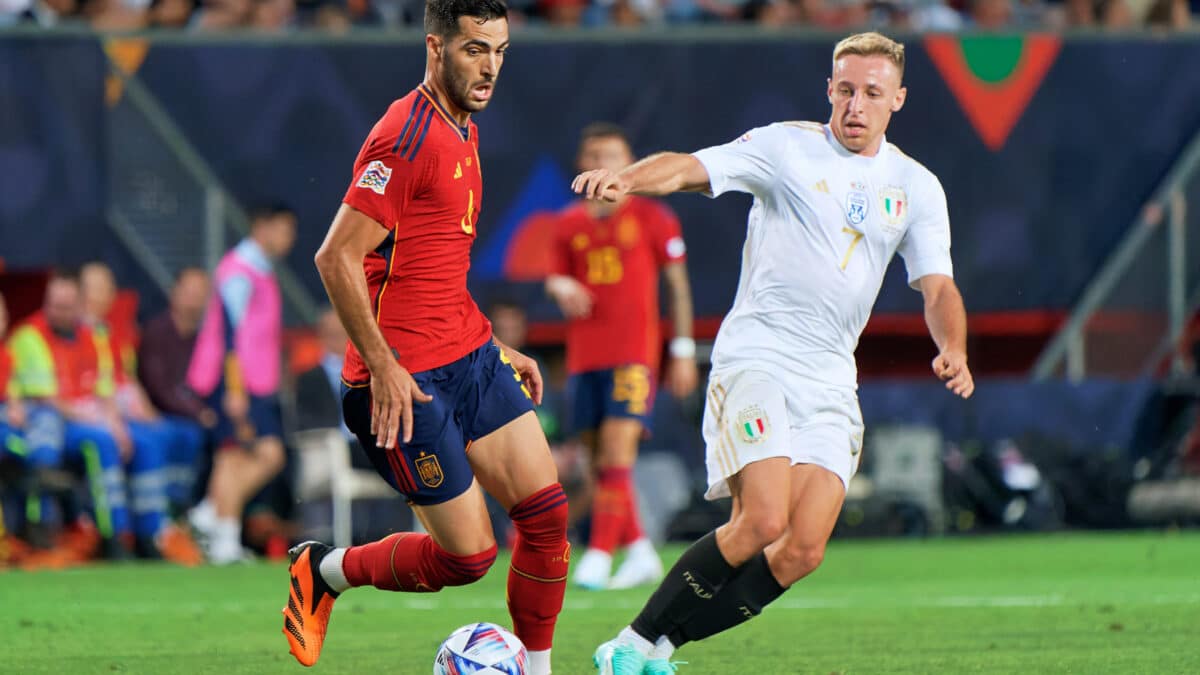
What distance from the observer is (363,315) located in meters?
6.01

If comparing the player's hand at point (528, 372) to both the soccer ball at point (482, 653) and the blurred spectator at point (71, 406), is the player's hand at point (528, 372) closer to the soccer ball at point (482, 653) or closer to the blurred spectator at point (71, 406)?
the soccer ball at point (482, 653)

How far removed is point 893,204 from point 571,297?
455 centimetres

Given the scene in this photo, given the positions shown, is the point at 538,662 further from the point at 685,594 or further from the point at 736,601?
the point at 736,601

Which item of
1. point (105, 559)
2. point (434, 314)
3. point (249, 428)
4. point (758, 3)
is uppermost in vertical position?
point (758, 3)

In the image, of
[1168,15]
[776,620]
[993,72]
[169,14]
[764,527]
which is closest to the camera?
[764,527]

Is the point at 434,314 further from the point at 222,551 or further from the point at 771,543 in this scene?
the point at 222,551

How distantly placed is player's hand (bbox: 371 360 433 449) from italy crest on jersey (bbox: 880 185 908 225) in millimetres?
1950

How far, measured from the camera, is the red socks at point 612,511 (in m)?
11.3

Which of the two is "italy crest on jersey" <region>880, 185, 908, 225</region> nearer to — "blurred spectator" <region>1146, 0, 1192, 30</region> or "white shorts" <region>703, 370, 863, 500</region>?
"white shorts" <region>703, 370, 863, 500</region>

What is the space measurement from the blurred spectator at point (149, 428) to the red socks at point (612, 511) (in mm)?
4304

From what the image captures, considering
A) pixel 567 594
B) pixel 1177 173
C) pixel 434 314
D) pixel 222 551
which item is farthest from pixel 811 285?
pixel 1177 173

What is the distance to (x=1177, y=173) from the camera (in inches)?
671

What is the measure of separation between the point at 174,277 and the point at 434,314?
32.5ft

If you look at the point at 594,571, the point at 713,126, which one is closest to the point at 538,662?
the point at 594,571
